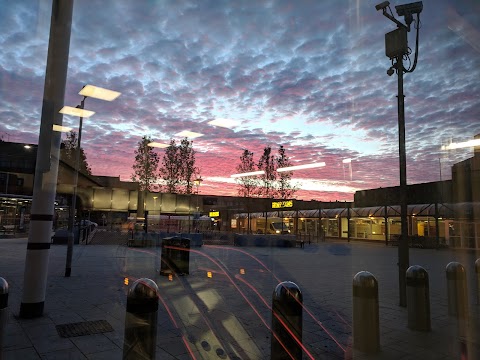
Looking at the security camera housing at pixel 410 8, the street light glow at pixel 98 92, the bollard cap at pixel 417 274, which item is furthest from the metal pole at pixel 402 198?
the street light glow at pixel 98 92

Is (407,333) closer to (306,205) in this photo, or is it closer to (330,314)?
(330,314)

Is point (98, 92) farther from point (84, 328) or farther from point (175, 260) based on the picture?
point (84, 328)

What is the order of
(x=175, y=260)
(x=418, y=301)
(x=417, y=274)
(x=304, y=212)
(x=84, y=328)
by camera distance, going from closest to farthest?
1. (x=84, y=328)
2. (x=418, y=301)
3. (x=417, y=274)
4. (x=175, y=260)
5. (x=304, y=212)

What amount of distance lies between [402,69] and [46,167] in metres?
7.75

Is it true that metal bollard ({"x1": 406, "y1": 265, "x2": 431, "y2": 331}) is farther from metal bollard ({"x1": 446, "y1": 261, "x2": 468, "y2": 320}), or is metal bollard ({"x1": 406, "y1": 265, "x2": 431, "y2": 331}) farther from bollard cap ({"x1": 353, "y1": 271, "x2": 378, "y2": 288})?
metal bollard ({"x1": 446, "y1": 261, "x2": 468, "y2": 320})

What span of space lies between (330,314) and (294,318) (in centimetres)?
351

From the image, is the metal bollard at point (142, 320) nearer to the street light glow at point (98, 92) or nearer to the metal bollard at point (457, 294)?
the metal bollard at point (457, 294)

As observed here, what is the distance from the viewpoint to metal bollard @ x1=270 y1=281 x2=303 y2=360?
3666 millimetres

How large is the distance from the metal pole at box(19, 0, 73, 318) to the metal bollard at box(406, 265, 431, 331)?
641 cm

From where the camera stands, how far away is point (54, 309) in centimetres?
662

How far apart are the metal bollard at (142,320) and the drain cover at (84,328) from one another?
2.22 m

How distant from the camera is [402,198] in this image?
7.83 metres

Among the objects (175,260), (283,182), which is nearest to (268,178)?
(283,182)

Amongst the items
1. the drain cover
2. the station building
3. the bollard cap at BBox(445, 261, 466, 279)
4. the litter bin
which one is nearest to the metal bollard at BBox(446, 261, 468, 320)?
the bollard cap at BBox(445, 261, 466, 279)
